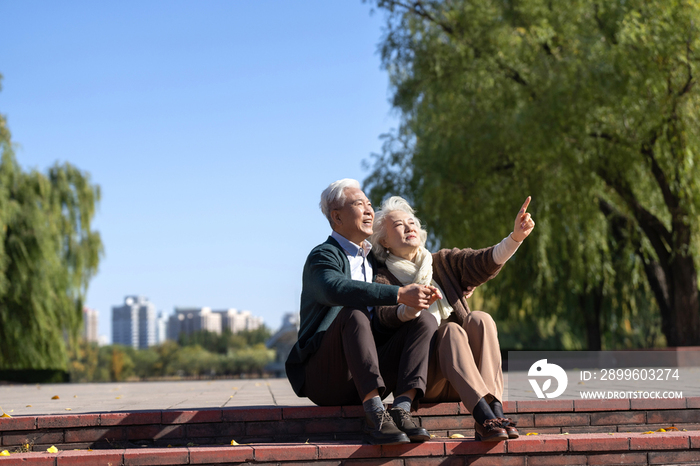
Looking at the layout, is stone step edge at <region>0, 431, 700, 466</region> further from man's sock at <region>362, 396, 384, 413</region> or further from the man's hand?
the man's hand

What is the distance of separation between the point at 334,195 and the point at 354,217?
0.18 metres

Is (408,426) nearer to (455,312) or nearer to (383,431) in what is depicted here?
(383,431)

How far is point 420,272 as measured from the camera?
342 centimetres

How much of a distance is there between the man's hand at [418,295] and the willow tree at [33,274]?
12664 mm

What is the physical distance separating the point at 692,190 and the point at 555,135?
207cm

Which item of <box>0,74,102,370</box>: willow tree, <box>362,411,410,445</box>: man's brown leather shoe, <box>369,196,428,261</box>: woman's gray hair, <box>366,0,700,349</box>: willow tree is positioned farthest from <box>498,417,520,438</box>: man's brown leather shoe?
<box>0,74,102,370</box>: willow tree

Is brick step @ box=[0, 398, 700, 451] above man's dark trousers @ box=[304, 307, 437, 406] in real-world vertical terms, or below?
below

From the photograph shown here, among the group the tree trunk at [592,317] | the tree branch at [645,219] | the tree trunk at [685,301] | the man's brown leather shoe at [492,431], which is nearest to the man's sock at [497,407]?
the man's brown leather shoe at [492,431]

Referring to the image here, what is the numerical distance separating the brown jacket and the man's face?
0.75ft

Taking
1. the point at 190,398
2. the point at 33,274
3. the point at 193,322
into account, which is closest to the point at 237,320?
the point at 193,322

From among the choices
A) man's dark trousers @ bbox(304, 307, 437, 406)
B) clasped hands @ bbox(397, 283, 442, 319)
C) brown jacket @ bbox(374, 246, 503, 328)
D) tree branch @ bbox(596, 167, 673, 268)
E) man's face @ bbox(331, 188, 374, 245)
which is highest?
tree branch @ bbox(596, 167, 673, 268)

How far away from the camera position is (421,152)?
1182 centimetres

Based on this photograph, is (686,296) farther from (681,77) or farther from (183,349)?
(183,349)

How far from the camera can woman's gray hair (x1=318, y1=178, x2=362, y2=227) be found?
359cm
